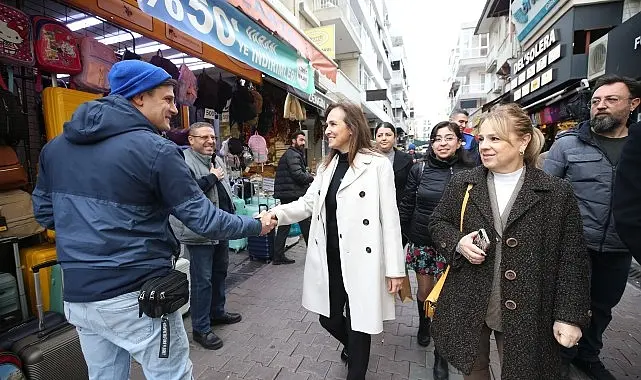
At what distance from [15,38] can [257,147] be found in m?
4.59

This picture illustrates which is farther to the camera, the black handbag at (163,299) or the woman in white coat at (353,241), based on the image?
the woman in white coat at (353,241)

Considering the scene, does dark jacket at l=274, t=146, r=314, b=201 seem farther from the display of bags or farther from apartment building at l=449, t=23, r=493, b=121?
apartment building at l=449, t=23, r=493, b=121

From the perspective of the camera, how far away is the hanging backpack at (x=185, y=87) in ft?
13.9

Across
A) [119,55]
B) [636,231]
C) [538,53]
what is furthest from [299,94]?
[538,53]

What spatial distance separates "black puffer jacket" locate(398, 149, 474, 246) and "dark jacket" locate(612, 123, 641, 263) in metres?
1.54

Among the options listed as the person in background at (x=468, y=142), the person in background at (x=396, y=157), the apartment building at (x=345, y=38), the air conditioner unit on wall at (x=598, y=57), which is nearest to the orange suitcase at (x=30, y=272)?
the person in background at (x=396, y=157)

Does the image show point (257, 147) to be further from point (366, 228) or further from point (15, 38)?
point (366, 228)

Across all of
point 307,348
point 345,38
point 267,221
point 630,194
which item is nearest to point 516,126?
point 630,194

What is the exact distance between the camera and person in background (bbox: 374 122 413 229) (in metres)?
3.67

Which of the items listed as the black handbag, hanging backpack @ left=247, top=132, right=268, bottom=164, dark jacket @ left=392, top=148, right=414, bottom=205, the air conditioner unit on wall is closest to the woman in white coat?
the black handbag

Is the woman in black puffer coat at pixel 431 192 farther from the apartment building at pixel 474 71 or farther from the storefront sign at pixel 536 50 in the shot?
the apartment building at pixel 474 71

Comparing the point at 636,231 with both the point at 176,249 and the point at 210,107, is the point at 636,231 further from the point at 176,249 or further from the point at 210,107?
the point at 210,107

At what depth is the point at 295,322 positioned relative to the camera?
367cm

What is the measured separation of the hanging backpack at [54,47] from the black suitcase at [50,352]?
1669mm
